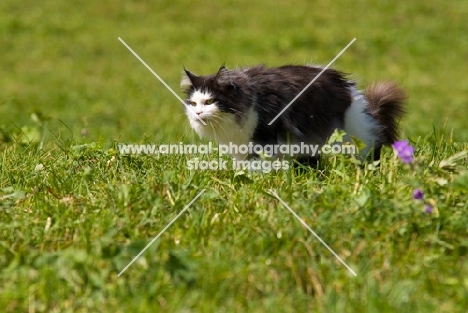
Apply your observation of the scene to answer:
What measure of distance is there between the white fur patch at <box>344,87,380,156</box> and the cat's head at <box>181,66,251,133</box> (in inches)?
32.0

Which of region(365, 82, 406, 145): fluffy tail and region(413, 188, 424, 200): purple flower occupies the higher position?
region(413, 188, 424, 200): purple flower

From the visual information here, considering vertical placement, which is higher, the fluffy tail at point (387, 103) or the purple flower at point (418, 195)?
the purple flower at point (418, 195)

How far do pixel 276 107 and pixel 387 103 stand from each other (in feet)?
3.60

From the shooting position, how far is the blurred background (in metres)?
13.5

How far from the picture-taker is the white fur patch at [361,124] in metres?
5.49

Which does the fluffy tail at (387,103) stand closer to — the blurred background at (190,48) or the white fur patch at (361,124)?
the white fur patch at (361,124)

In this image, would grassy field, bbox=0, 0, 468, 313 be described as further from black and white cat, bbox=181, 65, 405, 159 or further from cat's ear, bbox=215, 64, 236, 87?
cat's ear, bbox=215, 64, 236, 87

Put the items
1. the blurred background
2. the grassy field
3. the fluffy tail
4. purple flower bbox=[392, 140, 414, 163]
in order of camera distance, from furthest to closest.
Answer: the blurred background, the fluffy tail, purple flower bbox=[392, 140, 414, 163], the grassy field

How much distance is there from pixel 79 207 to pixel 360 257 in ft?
4.87

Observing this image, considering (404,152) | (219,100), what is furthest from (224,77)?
(404,152)

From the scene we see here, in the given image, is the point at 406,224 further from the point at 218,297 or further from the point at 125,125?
the point at 125,125

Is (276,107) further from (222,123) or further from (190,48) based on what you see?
(190,48)

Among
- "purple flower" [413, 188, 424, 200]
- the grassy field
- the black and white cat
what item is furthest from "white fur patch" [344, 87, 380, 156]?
"purple flower" [413, 188, 424, 200]

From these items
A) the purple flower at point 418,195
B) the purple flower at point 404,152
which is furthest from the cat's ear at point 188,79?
the purple flower at point 418,195
